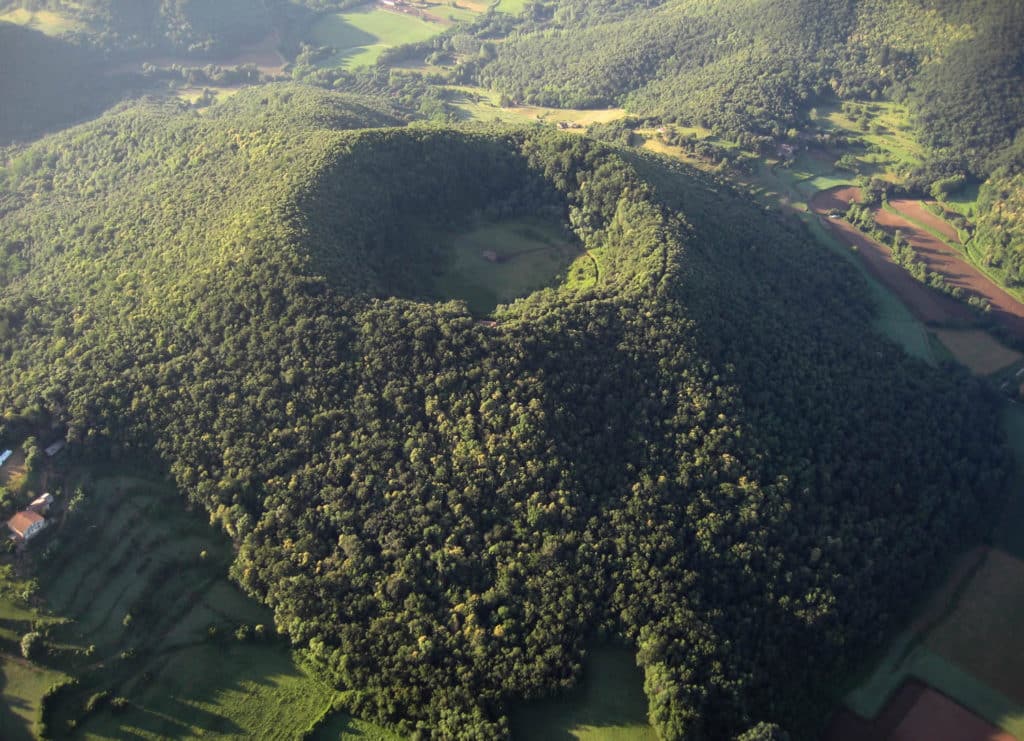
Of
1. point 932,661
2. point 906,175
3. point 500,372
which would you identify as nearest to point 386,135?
point 500,372

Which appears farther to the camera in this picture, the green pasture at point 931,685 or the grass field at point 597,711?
the green pasture at point 931,685

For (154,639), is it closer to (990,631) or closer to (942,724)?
(942,724)

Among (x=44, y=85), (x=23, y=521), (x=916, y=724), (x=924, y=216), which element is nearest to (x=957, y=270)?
(x=924, y=216)

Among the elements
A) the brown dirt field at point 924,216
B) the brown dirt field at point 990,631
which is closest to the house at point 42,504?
the brown dirt field at point 990,631

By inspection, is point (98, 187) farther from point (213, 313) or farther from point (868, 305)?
point (868, 305)

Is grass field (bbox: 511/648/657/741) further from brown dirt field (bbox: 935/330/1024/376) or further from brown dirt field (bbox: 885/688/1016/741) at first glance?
brown dirt field (bbox: 935/330/1024/376)

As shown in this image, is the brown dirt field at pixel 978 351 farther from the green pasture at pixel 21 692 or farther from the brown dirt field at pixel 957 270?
the green pasture at pixel 21 692

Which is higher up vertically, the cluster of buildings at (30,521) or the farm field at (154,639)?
the cluster of buildings at (30,521)
